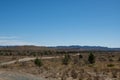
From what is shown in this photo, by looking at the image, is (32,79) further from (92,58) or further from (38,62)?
(92,58)

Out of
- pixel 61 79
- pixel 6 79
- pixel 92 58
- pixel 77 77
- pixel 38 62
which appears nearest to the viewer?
pixel 6 79

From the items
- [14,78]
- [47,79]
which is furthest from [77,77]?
[14,78]

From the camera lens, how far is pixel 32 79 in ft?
67.1

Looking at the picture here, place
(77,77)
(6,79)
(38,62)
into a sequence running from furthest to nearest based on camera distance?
(38,62) < (77,77) < (6,79)

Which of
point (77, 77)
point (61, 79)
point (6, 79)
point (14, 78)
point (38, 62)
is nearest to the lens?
point (6, 79)

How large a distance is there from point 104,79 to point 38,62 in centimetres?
2011

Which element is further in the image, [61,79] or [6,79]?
[61,79]

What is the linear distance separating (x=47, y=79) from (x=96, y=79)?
4777 millimetres

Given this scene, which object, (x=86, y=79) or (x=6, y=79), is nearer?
(x=6, y=79)

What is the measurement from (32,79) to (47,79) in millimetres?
2329

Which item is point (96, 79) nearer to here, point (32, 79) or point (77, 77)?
point (77, 77)

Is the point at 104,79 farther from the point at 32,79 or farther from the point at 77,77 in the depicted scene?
the point at 32,79

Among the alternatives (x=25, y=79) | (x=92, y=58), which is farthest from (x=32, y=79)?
(x=92, y=58)

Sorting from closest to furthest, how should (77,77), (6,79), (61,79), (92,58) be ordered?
(6,79) → (61,79) → (77,77) → (92,58)
